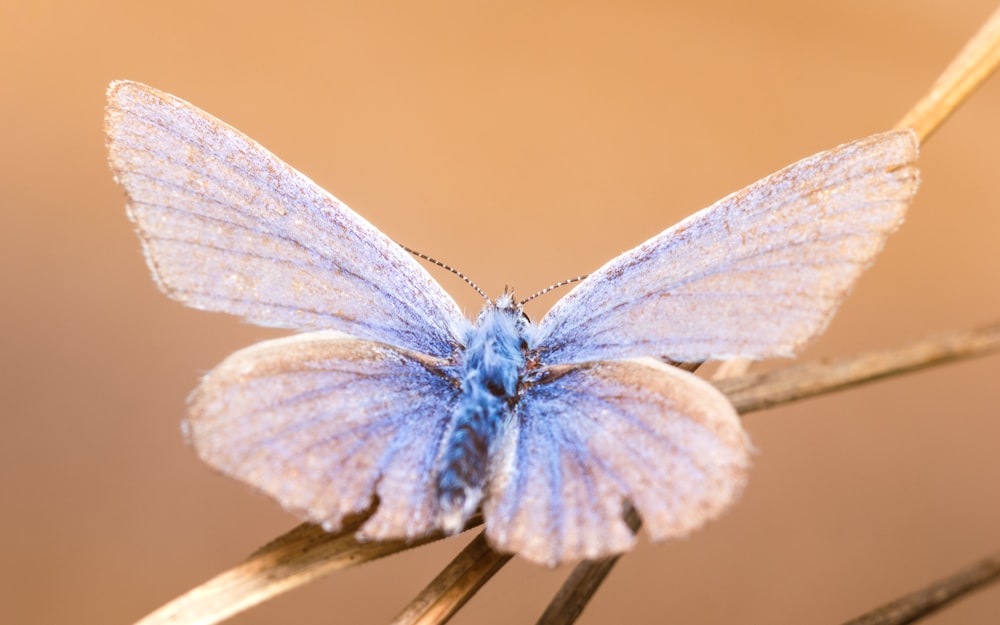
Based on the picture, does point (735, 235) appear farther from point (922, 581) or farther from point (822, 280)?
point (922, 581)

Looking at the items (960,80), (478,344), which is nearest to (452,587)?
(478,344)

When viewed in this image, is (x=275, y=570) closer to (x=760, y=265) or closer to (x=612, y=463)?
(x=612, y=463)

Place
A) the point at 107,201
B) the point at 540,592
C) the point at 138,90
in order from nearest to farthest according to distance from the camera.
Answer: the point at 138,90, the point at 540,592, the point at 107,201

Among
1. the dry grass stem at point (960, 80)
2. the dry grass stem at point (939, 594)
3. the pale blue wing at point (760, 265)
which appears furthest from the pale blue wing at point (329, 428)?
the dry grass stem at point (960, 80)

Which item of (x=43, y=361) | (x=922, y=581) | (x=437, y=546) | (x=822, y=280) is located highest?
(x=43, y=361)

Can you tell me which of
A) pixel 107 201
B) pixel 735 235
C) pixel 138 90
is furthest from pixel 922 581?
pixel 107 201

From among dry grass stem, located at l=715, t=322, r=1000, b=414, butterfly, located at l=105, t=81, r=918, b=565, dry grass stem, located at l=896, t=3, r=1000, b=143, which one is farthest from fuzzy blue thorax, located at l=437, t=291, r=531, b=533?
dry grass stem, located at l=896, t=3, r=1000, b=143

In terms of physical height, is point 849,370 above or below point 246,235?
below
